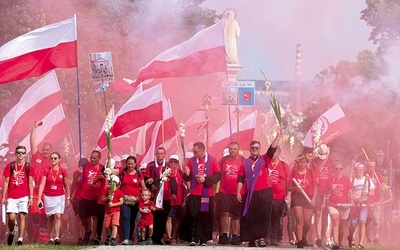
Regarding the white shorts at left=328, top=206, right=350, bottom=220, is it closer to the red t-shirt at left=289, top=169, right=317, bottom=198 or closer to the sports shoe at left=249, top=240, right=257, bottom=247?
the red t-shirt at left=289, top=169, right=317, bottom=198

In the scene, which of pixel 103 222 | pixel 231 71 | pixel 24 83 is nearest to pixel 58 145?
pixel 24 83

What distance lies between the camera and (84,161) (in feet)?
86.0

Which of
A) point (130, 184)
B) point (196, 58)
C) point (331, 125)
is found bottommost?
point (130, 184)

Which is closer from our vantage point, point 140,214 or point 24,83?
point 140,214

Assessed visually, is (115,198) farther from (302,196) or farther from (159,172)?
(302,196)

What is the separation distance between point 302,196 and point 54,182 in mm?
4507

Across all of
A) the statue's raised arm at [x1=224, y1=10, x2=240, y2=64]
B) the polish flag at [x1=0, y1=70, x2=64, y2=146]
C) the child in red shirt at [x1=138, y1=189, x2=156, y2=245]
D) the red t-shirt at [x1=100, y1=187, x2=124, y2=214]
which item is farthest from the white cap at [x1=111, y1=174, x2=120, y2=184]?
the statue's raised arm at [x1=224, y1=10, x2=240, y2=64]

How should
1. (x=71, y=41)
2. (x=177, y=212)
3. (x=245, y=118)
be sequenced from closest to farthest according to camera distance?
(x=177, y=212), (x=71, y=41), (x=245, y=118)

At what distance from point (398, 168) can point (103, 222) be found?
2086 cm

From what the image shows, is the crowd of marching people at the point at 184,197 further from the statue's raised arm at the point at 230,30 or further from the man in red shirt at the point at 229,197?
the statue's raised arm at the point at 230,30

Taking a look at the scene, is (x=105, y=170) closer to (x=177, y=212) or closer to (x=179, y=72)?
(x=177, y=212)

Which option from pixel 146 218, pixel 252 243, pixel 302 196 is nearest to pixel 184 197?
pixel 146 218

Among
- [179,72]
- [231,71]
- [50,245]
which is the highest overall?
[231,71]

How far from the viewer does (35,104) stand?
30.1 m
